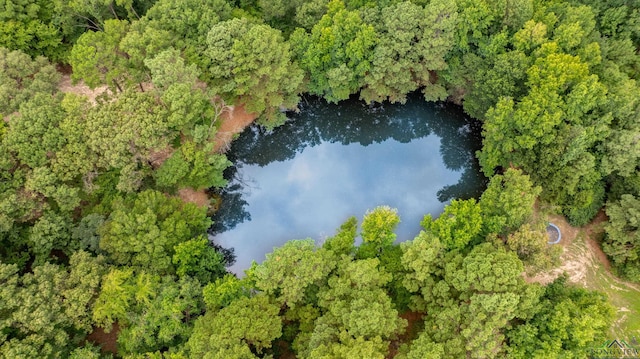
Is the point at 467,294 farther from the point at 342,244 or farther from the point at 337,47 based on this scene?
the point at 337,47

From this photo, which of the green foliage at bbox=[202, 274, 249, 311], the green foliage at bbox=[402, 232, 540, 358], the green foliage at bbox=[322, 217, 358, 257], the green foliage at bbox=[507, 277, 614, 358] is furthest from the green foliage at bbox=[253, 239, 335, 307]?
the green foliage at bbox=[507, 277, 614, 358]

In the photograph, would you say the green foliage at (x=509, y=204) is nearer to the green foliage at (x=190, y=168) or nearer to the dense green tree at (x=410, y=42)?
the dense green tree at (x=410, y=42)

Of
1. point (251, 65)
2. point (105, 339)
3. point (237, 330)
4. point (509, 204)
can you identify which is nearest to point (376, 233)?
point (509, 204)

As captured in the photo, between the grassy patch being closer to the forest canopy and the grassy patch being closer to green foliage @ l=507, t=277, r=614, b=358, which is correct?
the forest canopy

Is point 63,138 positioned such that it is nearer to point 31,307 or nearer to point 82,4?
point 31,307

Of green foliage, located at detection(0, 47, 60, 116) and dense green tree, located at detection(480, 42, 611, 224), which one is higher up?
green foliage, located at detection(0, 47, 60, 116)

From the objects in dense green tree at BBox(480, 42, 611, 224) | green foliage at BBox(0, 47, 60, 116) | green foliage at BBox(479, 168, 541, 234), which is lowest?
green foliage at BBox(479, 168, 541, 234)
